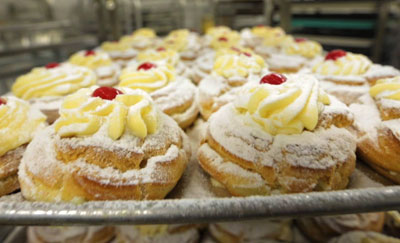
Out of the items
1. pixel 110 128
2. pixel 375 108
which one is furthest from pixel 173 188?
pixel 375 108

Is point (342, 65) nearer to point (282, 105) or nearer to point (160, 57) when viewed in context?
point (282, 105)

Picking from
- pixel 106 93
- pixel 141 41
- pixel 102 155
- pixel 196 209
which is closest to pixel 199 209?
pixel 196 209

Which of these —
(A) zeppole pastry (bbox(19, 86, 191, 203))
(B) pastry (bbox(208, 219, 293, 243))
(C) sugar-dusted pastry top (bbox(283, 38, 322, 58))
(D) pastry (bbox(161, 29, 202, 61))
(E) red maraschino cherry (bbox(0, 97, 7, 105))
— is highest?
(C) sugar-dusted pastry top (bbox(283, 38, 322, 58))

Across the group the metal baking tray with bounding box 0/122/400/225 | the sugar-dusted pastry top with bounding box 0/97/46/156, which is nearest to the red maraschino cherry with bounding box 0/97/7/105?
the sugar-dusted pastry top with bounding box 0/97/46/156

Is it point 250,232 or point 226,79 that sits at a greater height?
point 226,79

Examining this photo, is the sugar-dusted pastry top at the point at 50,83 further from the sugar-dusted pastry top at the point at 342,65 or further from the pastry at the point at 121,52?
the sugar-dusted pastry top at the point at 342,65

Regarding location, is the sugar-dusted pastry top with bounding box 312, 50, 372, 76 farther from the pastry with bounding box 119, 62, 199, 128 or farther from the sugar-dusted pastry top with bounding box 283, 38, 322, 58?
the pastry with bounding box 119, 62, 199, 128
